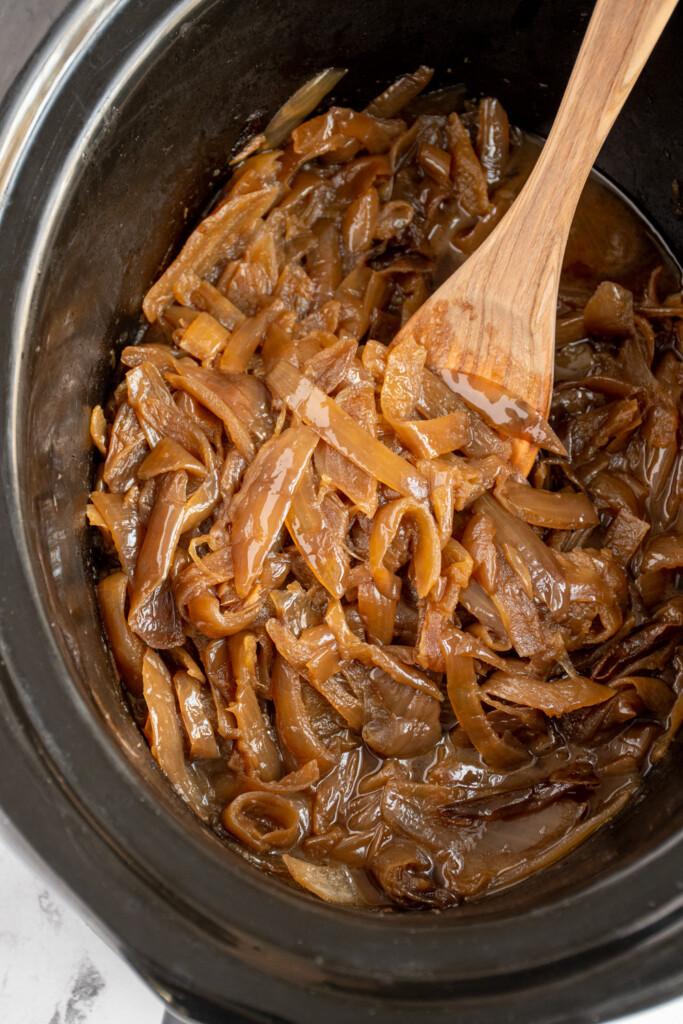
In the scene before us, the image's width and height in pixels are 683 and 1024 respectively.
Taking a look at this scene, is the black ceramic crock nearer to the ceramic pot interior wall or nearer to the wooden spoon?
the ceramic pot interior wall

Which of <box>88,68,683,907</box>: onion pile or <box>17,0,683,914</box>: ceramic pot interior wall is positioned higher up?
<box>17,0,683,914</box>: ceramic pot interior wall

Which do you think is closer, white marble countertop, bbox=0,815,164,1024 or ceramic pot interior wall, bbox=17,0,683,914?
ceramic pot interior wall, bbox=17,0,683,914

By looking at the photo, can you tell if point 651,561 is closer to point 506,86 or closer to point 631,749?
point 631,749

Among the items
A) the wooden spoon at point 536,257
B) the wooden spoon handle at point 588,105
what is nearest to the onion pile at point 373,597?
the wooden spoon at point 536,257

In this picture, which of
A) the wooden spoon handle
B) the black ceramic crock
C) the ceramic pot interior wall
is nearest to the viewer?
the black ceramic crock

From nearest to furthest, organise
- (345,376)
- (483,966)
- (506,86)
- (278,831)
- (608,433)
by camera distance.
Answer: (483,966) → (278,831) → (345,376) → (608,433) → (506,86)

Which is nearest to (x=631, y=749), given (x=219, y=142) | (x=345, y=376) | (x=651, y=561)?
(x=651, y=561)

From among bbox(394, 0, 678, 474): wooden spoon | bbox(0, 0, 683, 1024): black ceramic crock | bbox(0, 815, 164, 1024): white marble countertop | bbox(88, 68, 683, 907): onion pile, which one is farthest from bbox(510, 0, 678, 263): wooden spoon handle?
bbox(0, 815, 164, 1024): white marble countertop
